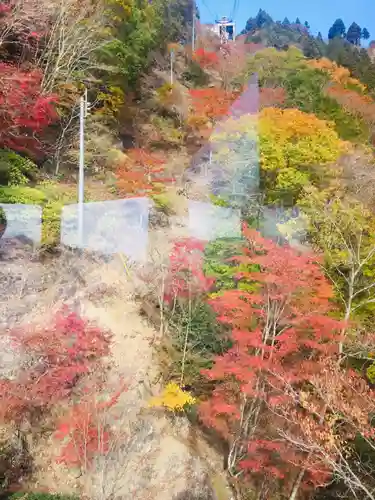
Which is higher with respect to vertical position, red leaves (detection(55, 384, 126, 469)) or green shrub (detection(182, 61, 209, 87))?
green shrub (detection(182, 61, 209, 87))

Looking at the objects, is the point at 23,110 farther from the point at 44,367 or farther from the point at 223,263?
the point at 44,367

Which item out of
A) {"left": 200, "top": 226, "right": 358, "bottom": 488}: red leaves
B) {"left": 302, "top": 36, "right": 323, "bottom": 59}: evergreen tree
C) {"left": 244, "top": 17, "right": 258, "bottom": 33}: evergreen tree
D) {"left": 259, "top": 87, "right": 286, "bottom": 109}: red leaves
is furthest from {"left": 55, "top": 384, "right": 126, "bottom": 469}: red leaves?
{"left": 244, "top": 17, "right": 258, "bottom": 33}: evergreen tree

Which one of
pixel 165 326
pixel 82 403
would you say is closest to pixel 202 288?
pixel 165 326

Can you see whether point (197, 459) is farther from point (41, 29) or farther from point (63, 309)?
point (41, 29)

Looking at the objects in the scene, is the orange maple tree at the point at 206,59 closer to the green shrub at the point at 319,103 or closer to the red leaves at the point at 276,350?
the green shrub at the point at 319,103

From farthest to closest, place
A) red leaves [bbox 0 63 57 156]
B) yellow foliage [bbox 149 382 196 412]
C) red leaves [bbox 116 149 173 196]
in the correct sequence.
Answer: red leaves [bbox 116 149 173 196] → red leaves [bbox 0 63 57 156] → yellow foliage [bbox 149 382 196 412]

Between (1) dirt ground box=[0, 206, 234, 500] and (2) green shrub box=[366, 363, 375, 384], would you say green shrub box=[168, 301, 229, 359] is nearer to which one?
(1) dirt ground box=[0, 206, 234, 500]
